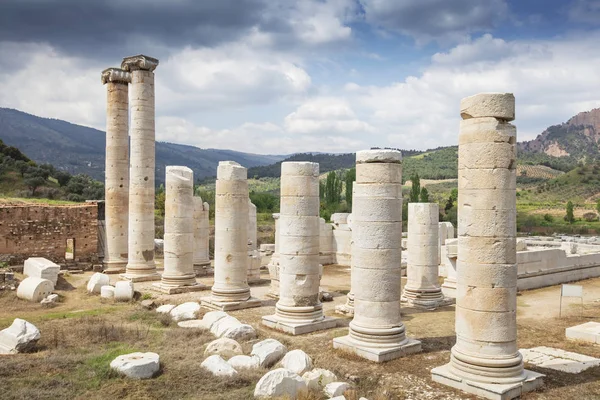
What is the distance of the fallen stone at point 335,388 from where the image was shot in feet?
29.6

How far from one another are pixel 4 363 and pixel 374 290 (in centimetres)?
748

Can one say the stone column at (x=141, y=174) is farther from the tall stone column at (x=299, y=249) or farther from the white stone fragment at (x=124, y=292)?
the tall stone column at (x=299, y=249)

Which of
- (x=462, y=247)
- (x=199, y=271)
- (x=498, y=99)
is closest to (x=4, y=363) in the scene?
→ (x=462, y=247)

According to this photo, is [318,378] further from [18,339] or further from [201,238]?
[201,238]

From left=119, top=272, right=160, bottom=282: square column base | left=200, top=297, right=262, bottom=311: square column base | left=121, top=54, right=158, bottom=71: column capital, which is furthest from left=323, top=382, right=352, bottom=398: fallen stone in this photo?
left=121, top=54, right=158, bottom=71: column capital

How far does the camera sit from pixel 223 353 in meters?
11.1

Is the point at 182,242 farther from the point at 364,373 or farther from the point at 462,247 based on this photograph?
the point at 462,247

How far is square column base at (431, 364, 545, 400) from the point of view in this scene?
29.4 ft

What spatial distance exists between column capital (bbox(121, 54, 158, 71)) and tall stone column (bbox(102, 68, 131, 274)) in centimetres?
135

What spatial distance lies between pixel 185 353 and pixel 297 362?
2.54m

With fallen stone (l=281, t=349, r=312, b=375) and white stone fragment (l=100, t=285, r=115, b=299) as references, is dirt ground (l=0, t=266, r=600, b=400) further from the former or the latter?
→ fallen stone (l=281, t=349, r=312, b=375)

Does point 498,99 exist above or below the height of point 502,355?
above

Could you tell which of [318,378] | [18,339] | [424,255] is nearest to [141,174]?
[18,339]

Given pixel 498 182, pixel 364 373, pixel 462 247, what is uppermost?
pixel 498 182
